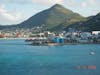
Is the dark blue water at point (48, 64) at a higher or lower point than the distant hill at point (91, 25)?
lower

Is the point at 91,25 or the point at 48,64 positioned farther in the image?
the point at 91,25

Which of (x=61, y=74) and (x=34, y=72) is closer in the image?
(x=61, y=74)

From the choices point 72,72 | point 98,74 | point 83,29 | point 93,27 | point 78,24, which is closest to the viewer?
point 98,74

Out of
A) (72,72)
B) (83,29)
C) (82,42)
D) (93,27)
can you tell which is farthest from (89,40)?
(72,72)

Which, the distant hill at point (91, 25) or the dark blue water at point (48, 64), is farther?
the distant hill at point (91, 25)

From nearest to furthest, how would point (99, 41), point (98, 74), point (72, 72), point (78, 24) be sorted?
point (98, 74)
point (72, 72)
point (99, 41)
point (78, 24)

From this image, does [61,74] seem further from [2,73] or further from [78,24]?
[78,24]

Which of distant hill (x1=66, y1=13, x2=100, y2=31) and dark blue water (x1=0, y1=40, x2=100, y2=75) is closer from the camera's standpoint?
dark blue water (x1=0, y1=40, x2=100, y2=75)

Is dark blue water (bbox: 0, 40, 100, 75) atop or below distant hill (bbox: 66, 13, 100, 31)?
below

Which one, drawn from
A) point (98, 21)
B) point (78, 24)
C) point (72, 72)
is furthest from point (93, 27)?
point (72, 72)

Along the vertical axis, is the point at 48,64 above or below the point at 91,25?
below
